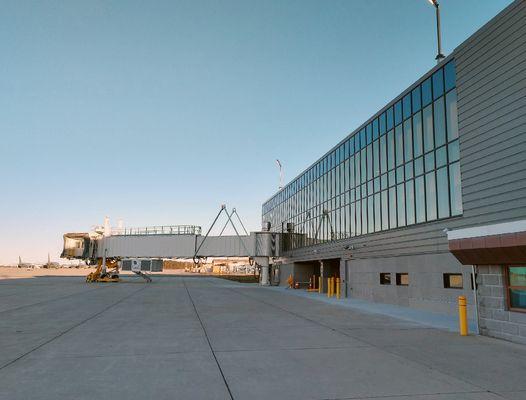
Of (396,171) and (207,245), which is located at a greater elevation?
(396,171)

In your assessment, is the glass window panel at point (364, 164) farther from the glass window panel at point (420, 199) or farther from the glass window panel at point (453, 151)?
the glass window panel at point (453, 151)

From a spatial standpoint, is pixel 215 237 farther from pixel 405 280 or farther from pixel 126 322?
pixel 126 322

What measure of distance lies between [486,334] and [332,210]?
2279 centimetres

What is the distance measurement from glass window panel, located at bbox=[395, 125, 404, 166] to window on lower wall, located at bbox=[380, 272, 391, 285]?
6.55 meters

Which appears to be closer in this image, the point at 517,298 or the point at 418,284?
the point at 517,298

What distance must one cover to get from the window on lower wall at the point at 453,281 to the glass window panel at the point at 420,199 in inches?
127

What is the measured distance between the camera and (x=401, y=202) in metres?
24.1

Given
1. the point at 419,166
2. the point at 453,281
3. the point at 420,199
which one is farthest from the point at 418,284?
the point at 419,166

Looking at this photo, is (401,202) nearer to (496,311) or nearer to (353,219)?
(353,219)

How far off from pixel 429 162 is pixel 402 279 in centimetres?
688

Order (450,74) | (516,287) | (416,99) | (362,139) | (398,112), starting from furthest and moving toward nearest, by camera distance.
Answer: (362,139) < (398,112) < (416,99) < (450,74) < (516,287)

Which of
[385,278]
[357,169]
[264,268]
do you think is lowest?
[385,278]

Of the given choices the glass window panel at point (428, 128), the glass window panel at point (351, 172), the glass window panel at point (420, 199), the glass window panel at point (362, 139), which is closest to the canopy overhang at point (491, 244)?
the glass window panel at point (420, 199)

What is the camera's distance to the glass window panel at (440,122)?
2027 centimetres
